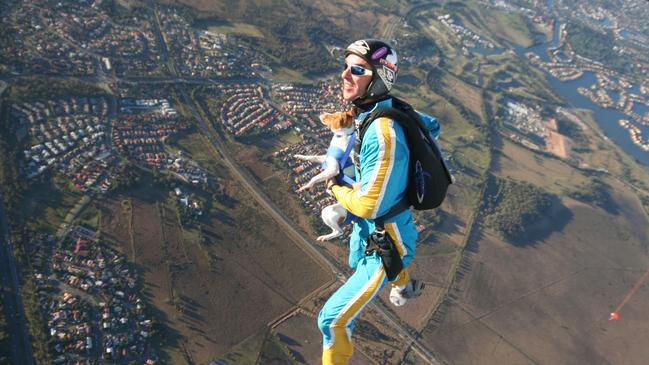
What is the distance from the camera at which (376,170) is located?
17.9 feet

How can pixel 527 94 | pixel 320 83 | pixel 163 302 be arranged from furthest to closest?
1. pixel 527 94
2. pixel 320 83
3. pixel 163 302

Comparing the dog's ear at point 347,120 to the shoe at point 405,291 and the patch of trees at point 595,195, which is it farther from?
the patch of trees at point 595,195

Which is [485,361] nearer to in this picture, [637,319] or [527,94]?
[637,319]

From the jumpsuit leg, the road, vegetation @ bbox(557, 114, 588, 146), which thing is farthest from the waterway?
the road

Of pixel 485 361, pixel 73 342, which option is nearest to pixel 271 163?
pixel 73 342

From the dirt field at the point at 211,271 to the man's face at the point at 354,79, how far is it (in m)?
26.4

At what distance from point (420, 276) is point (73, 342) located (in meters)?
24.8

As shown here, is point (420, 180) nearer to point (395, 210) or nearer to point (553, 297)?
point (395, 210)

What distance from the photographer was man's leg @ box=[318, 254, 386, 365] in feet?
19.9

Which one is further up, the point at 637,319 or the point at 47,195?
the point at 47,195

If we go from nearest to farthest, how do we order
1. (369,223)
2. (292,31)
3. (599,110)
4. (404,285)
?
(369,223)
(404,285)
(292,31)
(599,110)

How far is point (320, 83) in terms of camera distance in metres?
57.7

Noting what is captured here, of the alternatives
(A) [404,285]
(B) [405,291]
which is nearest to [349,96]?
(A) [404,285]

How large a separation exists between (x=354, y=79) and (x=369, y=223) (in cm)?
204
